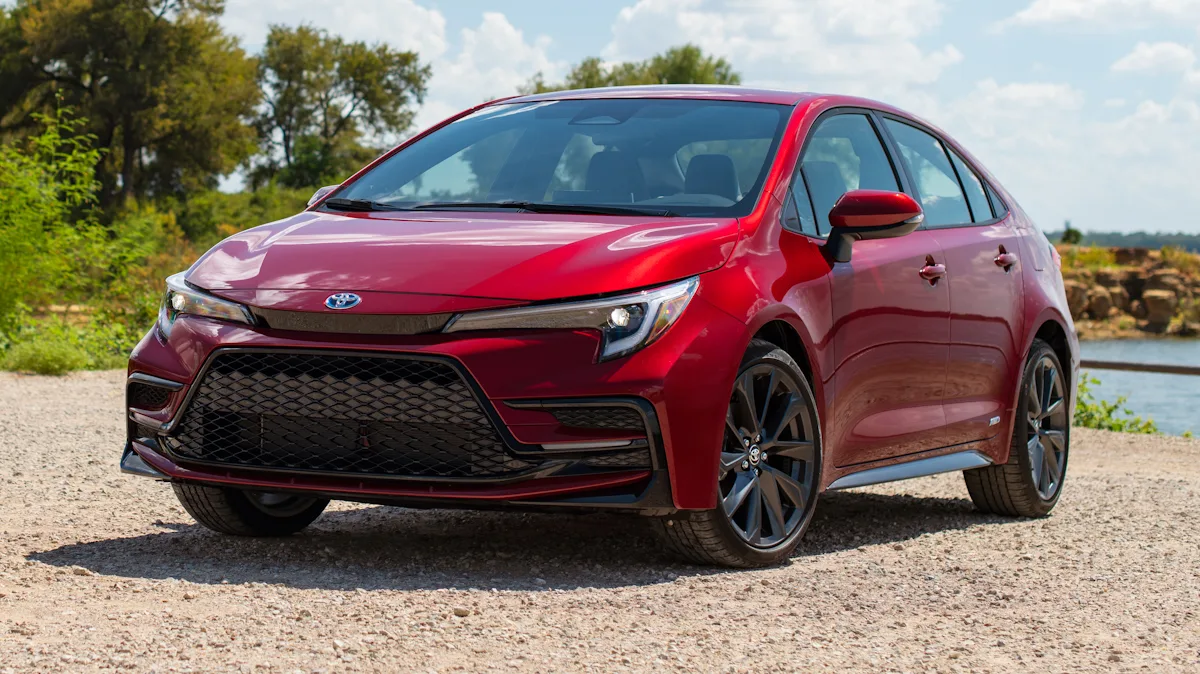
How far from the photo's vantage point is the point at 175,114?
161ft

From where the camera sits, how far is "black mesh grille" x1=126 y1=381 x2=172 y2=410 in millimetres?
4758

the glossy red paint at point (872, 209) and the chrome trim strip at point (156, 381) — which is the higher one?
the glossy red paint at point (872, 209)

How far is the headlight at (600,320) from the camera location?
431 centimetres

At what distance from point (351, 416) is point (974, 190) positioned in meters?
3.50

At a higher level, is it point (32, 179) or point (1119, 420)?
point (32, 179)

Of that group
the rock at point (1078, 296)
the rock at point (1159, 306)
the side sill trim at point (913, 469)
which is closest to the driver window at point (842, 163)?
the side sill trim at point (913, 469)

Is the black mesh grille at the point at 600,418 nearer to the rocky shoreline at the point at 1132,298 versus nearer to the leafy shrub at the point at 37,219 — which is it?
the leafy shrub at the point at 37,219

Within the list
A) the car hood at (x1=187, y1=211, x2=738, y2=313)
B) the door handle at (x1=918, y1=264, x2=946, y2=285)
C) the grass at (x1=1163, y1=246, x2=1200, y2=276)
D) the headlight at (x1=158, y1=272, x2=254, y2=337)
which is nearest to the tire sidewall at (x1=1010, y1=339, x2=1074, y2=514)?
the door handle at (x1=918, y1=264, x2=946, y2=285)

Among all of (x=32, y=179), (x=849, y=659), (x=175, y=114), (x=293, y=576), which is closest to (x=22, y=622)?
(x=293, y=576)

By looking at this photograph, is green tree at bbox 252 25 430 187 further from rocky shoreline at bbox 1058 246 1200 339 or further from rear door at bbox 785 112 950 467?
rear door at bbox 785 112 950 467

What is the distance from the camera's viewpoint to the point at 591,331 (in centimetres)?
432

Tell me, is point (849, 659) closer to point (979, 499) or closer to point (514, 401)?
point (514, 401)

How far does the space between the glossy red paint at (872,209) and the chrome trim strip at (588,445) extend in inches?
54.6

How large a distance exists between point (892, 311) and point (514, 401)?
188cm
